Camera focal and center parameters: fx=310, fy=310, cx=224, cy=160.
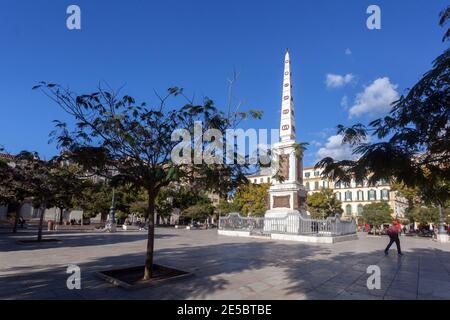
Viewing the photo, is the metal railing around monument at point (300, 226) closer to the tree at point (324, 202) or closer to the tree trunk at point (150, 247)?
the tree trunk at point (150, 247)

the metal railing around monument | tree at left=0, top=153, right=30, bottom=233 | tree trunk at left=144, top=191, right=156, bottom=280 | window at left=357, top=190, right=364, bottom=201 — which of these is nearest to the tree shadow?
tree at left=0, top=153, right=30, bottom=233

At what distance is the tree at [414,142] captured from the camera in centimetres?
388

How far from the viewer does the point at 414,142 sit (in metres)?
3.93

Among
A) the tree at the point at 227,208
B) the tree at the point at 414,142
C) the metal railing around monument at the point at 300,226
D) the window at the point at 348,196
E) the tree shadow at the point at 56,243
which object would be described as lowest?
the tree shadow at the point at 56,243

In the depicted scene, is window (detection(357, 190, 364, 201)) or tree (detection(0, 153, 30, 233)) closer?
tree (detection(0, 153, 30, 233))

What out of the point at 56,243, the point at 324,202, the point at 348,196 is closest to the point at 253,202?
the point at 324,202

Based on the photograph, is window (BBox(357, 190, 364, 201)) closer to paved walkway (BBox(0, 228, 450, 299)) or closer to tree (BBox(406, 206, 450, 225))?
tree (BBox(406, 206, 450, 225))

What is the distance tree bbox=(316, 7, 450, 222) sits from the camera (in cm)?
388

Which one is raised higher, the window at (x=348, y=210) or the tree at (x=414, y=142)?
the tree at (x=414, y=142)

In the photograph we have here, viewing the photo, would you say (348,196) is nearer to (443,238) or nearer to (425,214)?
(425,214)

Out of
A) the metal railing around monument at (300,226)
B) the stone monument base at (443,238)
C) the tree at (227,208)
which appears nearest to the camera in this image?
the metal railing around monument at (300,226)

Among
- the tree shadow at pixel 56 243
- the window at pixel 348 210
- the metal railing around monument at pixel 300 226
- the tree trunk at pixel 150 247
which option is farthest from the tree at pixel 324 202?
the tree trunk at pixel 150 247

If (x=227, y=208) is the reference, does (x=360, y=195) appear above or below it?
above
